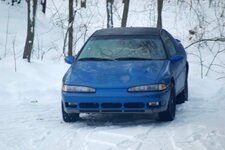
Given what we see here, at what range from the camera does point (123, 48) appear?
9.22 metres

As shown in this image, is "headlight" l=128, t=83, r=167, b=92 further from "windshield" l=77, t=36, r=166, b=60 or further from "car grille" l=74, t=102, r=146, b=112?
"windshield" l=77, t=36, r=166, b=60

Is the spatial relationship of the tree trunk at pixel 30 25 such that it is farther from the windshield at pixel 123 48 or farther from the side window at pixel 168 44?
the side window at pixel 168 44

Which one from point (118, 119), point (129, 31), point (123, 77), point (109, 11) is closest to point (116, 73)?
point (123, 77)

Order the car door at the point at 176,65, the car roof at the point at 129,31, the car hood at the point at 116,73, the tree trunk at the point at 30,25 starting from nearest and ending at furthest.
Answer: the car hood at the point at 116,73 < the car door at the point at 176,65 < the car roof at the point at 129,31 < the tree trunk at the point at 30,25

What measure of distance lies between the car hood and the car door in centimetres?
41

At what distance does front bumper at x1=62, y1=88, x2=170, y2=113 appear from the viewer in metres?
7.95

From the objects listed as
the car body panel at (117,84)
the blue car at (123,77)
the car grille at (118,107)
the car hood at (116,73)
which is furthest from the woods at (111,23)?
the car grille at (118,107)

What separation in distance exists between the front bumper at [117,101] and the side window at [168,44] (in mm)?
1539

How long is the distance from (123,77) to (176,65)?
1.51 metres

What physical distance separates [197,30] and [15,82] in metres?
10.8

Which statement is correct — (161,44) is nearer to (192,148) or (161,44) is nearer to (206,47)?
(192,148)

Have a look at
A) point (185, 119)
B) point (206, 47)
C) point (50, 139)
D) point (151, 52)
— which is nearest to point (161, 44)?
point (151, 52)

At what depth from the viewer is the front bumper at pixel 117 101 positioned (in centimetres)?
795

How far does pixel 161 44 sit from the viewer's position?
30.8ft
